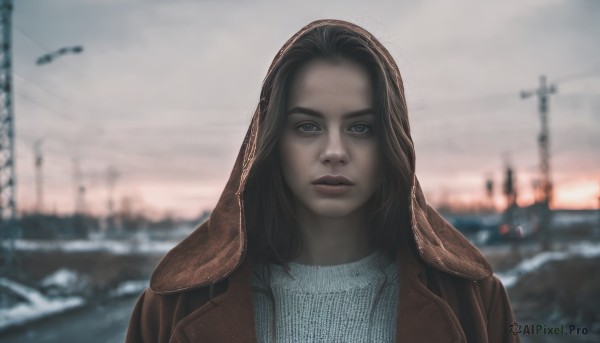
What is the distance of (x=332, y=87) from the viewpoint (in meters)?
2.21

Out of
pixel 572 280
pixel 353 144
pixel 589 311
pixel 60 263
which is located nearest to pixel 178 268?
pixel 353 144

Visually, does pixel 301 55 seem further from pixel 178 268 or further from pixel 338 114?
pixel 178 268

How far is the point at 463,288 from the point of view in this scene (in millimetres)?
2248

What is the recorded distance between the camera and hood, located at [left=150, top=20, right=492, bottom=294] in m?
2.22

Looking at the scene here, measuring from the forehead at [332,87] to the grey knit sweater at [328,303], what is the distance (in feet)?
2.13

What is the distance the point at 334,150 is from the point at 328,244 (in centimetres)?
45

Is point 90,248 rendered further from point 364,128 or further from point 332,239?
point 364,128

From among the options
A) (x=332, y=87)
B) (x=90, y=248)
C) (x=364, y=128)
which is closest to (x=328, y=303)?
(x=364, y=128)

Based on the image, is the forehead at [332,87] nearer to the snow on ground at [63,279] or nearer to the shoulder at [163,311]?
the shoulder at [163,311]

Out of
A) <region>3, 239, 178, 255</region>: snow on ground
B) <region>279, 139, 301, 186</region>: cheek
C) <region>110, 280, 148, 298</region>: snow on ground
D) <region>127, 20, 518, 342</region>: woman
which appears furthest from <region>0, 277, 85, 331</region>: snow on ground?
<region>3, 239, 178, 255</region>: snow on ground

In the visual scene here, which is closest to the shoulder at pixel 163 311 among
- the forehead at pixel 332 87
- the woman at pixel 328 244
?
the woman at pixel 328 244

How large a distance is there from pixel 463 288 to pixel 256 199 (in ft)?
2.95

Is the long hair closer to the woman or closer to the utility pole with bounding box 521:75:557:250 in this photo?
the woman

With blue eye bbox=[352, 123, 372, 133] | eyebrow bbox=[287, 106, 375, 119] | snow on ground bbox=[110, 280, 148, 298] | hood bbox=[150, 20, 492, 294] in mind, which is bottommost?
snow on ground bbox=[110, 280, 148, 298]
